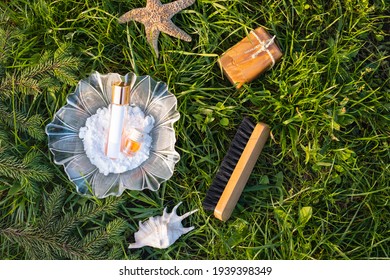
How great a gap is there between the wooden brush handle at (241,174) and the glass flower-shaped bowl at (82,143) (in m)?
0.24

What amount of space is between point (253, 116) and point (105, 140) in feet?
2.02

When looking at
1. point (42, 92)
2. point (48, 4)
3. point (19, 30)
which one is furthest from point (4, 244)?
point (48, 4)

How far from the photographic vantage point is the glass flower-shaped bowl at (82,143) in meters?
1.80

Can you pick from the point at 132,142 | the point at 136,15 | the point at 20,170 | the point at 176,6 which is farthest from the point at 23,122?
the point at 176,6

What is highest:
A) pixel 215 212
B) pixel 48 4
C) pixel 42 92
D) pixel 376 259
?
pixel 48 4

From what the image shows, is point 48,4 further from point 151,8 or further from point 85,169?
point 85,169

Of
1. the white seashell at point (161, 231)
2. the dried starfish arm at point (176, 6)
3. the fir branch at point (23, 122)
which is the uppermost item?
the dried starfish arm at point (176, 6)

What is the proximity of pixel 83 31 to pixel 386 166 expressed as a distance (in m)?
1.37

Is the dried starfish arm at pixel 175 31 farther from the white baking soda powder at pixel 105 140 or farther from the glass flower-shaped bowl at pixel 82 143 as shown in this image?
the white baking soda powder at pixel 105 140

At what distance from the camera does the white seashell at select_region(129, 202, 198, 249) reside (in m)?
1.82

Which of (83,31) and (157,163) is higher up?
(83,31)

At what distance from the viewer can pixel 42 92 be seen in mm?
1832

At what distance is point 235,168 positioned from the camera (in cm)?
176

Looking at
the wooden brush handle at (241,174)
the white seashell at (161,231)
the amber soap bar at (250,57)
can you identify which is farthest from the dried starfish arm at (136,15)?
the white seashell at (161,231)
